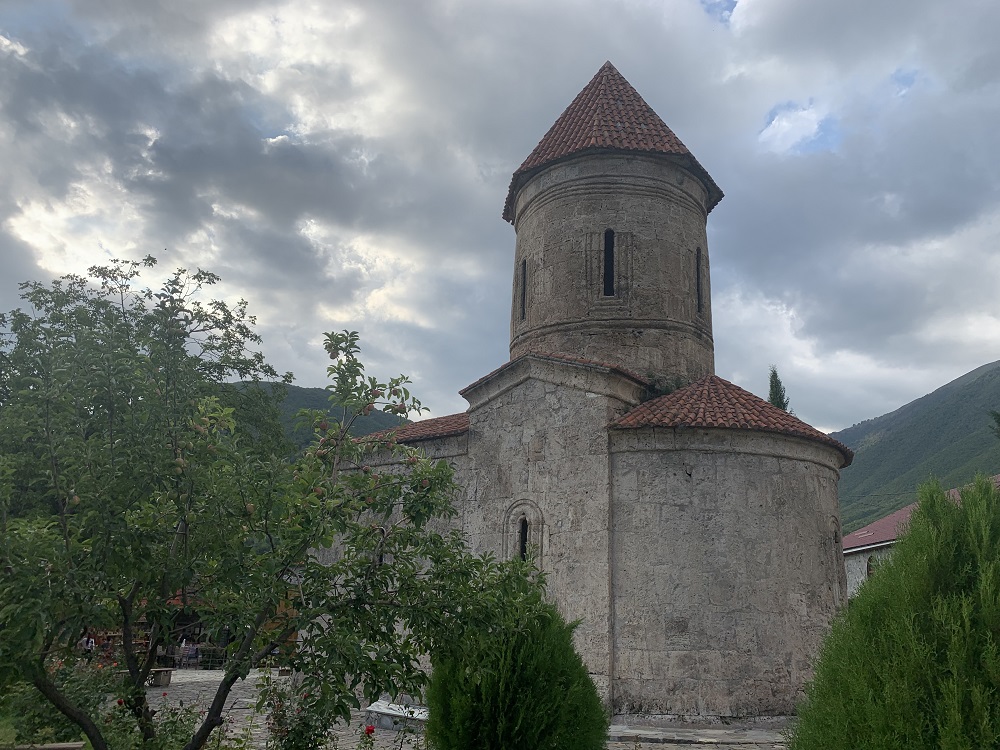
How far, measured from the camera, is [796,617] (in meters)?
9.19

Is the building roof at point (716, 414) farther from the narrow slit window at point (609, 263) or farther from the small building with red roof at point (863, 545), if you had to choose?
the small building with red roof at point (863, 545)

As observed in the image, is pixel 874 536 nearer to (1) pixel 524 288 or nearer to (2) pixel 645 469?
(1) pixel 524 288

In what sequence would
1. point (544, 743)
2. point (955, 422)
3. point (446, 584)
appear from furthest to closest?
point (955, 422)
point (544, 743)
point (446, 584)

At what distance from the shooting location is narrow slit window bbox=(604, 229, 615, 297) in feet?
40.1

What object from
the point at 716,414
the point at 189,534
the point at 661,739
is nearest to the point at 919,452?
the point at 716,414

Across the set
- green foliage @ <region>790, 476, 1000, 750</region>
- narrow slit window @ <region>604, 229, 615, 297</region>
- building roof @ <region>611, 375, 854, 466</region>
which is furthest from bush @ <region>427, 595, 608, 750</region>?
narrow slit window @ <region>604, 229, 615, 297</region>

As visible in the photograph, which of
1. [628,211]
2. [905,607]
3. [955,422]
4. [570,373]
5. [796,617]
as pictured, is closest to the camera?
[905,607]

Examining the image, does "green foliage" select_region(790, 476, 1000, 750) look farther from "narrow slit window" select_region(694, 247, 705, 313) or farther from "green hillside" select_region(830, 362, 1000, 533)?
"green hillside" select_region(830, 362, 1000, 533)

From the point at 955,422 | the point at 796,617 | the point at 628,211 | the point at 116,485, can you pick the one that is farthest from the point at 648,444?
the point at 955,422

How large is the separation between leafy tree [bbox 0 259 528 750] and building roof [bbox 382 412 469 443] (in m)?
6.54

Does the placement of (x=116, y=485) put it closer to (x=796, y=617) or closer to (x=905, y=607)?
(x=905, y=607)

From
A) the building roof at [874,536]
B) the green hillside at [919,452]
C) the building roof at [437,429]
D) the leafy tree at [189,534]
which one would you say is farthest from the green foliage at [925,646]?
the green hillside at [919,452]

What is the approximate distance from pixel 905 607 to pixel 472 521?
7.91 metres

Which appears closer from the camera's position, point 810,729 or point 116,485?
point 810,729
